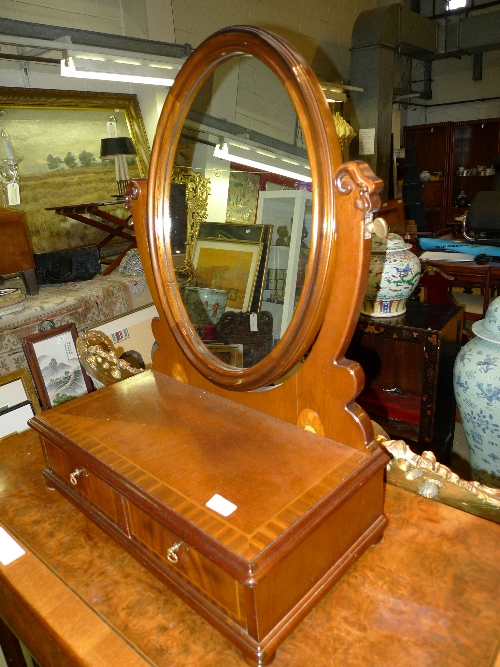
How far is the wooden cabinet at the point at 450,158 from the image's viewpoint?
609cm

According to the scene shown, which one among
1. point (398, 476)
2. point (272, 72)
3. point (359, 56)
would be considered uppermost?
point (359, 56)

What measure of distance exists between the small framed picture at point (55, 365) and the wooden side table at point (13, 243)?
0.54 meters

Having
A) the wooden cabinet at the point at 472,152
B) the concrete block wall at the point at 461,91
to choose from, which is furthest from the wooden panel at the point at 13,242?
the concrete block wall at the point at 461,91

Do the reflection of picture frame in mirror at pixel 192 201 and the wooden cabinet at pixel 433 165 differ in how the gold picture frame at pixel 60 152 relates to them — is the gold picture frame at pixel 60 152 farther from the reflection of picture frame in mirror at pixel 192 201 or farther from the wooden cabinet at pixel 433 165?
the wooden cabinet at pixel 433 165

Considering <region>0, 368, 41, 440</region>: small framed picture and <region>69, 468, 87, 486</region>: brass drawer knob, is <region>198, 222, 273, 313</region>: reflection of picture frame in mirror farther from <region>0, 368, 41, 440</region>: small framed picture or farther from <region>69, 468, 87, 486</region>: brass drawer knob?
<region>0, 368, 41, 440</region>: small framed picture

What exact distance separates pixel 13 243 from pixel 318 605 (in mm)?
1458

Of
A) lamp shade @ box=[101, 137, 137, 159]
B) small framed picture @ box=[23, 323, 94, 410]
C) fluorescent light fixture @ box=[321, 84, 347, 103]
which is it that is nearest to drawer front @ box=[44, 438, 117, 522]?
small framed picture @ box=[23, 323, 94, 410]

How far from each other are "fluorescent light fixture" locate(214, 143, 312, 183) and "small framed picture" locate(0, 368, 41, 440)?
92 cm

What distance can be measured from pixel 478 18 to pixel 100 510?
6.20 m

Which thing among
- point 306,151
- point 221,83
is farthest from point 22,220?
point 306,151

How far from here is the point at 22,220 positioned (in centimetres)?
161

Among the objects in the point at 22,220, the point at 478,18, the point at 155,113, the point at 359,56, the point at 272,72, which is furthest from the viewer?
the point at 478,18

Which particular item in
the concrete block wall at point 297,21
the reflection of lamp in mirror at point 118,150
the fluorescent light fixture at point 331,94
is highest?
the concrete block wall at point 297,21

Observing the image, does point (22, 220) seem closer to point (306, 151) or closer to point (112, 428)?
point (112, 428)
